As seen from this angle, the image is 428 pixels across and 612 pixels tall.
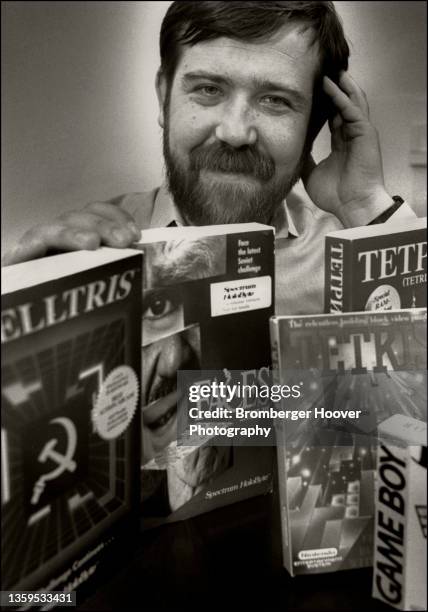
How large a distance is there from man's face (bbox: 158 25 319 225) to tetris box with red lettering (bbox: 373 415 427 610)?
59cm

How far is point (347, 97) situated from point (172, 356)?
685mm

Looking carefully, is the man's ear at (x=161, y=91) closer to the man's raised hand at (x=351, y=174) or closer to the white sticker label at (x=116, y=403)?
the man's raised hand at (x=351, y=174)

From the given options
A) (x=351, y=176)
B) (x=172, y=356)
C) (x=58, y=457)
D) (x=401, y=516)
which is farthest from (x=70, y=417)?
(x=351, y=176)

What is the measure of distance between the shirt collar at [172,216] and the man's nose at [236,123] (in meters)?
0.16

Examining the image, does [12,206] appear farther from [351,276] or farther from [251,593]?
[251,593]

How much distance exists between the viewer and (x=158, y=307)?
81 cm

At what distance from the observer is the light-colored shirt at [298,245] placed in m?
1.17

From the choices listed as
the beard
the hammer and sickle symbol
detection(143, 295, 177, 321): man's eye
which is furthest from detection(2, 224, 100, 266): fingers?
the beard

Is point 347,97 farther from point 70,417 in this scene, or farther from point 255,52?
point 70,417

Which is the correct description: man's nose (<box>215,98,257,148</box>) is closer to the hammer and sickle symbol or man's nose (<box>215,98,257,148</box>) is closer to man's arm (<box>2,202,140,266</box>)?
man's arm (<box>2,202,140,266</box>)

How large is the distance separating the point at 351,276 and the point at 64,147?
0.56 meters

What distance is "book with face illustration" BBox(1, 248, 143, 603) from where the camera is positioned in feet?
2.07

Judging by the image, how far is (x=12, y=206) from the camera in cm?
103

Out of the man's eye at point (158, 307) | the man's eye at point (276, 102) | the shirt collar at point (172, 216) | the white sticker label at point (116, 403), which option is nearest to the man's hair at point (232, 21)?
the man's eye at point (276, 102)
